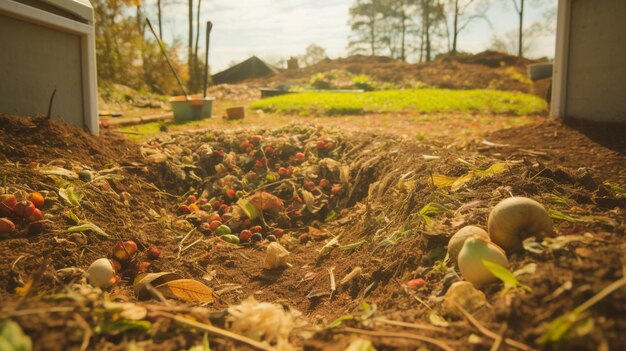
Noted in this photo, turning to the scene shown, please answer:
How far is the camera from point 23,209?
333 centimetres

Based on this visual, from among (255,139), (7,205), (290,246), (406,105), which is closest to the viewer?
(7,205)

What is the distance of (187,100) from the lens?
10578 millimetres

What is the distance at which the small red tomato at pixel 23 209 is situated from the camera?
10.9ft

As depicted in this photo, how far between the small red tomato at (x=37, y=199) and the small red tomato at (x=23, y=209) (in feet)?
0.72

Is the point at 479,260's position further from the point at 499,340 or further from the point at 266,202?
the point at 266,202

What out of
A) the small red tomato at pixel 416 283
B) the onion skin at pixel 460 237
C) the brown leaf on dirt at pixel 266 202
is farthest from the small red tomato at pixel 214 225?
the onion skin at pixel 460 237

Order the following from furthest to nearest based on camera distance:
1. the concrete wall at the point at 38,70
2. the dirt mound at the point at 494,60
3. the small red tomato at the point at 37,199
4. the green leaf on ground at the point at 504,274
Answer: the dirt mound at the point at 494,60 → the concrete wall at the point at 38,70 → the small red tomato at the point at 37,199 → the green leaf on ground at the point at 504,274

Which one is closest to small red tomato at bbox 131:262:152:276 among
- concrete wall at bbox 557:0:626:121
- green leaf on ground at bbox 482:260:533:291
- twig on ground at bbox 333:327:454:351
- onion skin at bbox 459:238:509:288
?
twig on ground at bbox 333:327:454:351

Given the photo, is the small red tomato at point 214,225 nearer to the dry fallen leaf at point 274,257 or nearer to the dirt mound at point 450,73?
the dry fallen leaf at point 274,257

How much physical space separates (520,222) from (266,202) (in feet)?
11.3

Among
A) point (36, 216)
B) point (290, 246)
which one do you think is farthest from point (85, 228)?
point (290, 246)

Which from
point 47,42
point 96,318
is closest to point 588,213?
point 96,318

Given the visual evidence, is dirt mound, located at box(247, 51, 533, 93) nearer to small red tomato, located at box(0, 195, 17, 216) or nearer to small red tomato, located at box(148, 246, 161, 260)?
small red tomato, located at box(148, 246, 161, 260)

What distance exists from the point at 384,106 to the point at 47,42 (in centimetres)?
1001
